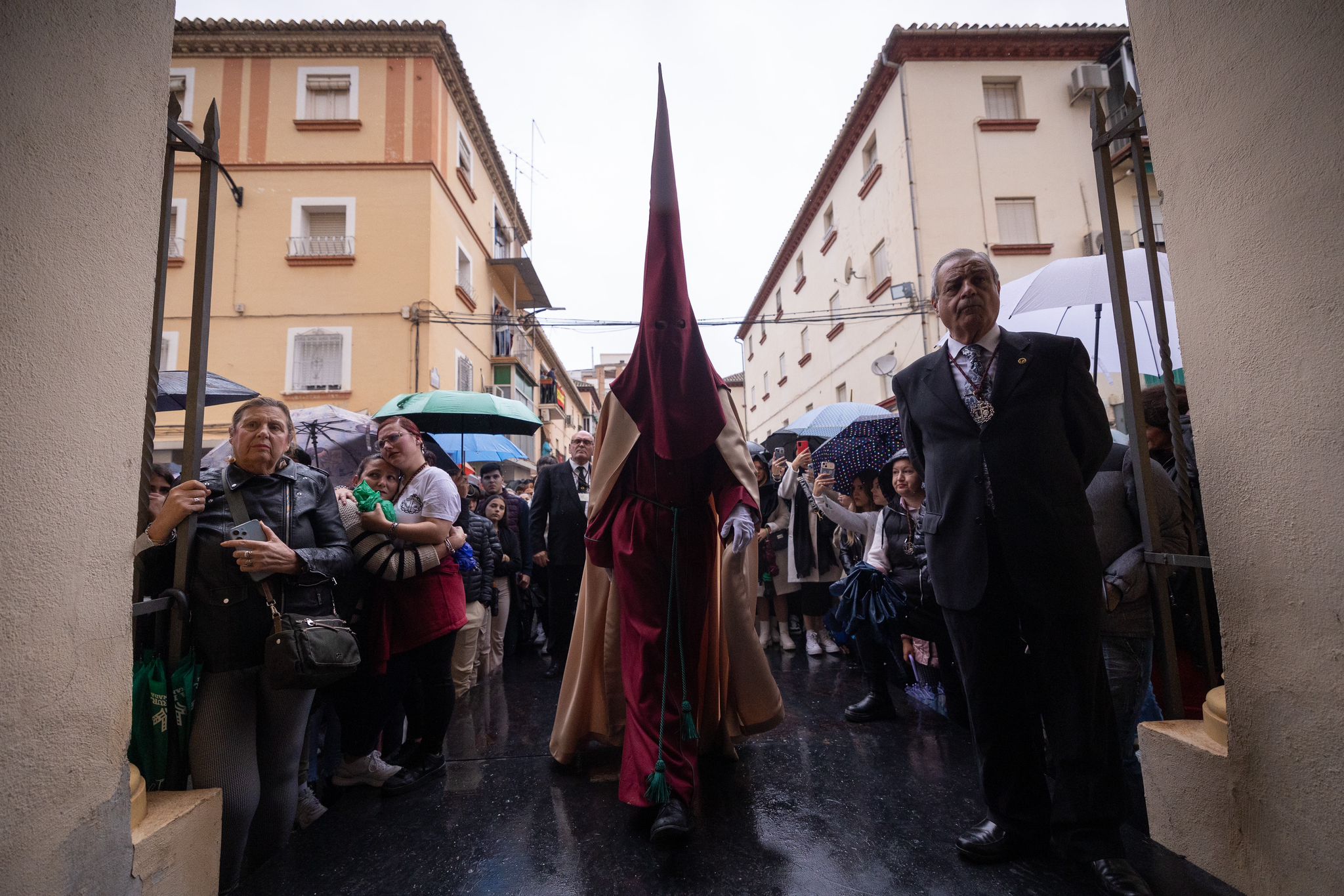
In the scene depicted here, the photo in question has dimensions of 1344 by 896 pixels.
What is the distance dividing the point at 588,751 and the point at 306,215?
51.0 feet

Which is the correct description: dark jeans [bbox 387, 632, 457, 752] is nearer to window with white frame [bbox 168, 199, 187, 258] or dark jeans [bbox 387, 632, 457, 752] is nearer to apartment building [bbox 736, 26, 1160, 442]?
apartment building [bbox 736, 26, 1160, 442]

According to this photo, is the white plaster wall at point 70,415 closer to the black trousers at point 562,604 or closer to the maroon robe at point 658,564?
the maroon robe at point 658,564

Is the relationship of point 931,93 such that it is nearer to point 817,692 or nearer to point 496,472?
point 496,472

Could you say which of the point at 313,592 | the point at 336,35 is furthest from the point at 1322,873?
the point at 336,35

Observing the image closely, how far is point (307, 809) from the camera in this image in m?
2.69

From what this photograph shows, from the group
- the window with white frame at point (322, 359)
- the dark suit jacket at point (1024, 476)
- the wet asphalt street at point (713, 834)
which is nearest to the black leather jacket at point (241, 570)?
the wet asphalt street at point (713, 834)

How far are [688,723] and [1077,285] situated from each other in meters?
3.76

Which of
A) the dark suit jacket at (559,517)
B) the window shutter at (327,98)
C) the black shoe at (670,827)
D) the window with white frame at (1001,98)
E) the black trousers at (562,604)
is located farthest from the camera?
the window shutter at (327,98)

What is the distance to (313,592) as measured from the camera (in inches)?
95.0

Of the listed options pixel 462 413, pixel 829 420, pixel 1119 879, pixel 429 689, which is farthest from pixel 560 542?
pixel 829 420

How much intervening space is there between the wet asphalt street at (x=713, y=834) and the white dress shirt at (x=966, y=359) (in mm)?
1569

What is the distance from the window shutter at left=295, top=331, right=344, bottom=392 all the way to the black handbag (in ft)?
44.4

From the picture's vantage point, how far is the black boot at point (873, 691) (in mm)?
3791

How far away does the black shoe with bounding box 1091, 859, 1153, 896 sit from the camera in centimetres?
188
